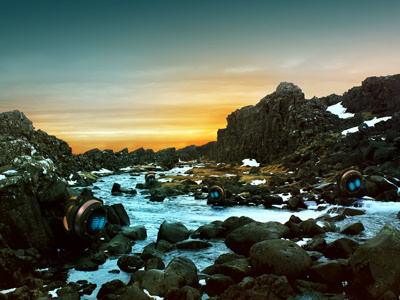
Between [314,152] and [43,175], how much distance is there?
4502 cm

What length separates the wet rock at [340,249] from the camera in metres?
10.4

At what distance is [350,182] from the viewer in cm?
2236

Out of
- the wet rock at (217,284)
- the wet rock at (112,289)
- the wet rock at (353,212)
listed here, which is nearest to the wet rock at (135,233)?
the wet rock at (112,289)

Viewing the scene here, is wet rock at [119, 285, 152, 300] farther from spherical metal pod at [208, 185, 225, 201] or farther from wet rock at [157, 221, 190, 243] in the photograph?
spherical metal pod at [208, 185, 225, 201]

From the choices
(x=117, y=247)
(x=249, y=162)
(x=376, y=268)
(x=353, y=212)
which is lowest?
(x=249, y=162)

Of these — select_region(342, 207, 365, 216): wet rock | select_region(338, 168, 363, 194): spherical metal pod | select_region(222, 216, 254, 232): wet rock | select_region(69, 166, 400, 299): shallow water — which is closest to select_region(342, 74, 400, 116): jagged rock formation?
select_region(338, 168, 363, 194): spherical metal pod

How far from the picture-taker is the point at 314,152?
158ft

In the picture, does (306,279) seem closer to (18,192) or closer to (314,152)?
(18,192)

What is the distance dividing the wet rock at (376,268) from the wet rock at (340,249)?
7.36 feet

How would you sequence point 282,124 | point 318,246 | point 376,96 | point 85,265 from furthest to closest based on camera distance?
point 282,124, point 376,96, point 318,246, point 85,265

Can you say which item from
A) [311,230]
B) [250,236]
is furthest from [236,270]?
[311,230]

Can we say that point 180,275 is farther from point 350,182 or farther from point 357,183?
point 357,183

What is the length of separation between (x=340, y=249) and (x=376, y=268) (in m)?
2.91

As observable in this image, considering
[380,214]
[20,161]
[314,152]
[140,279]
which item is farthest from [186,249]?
[314,152]
